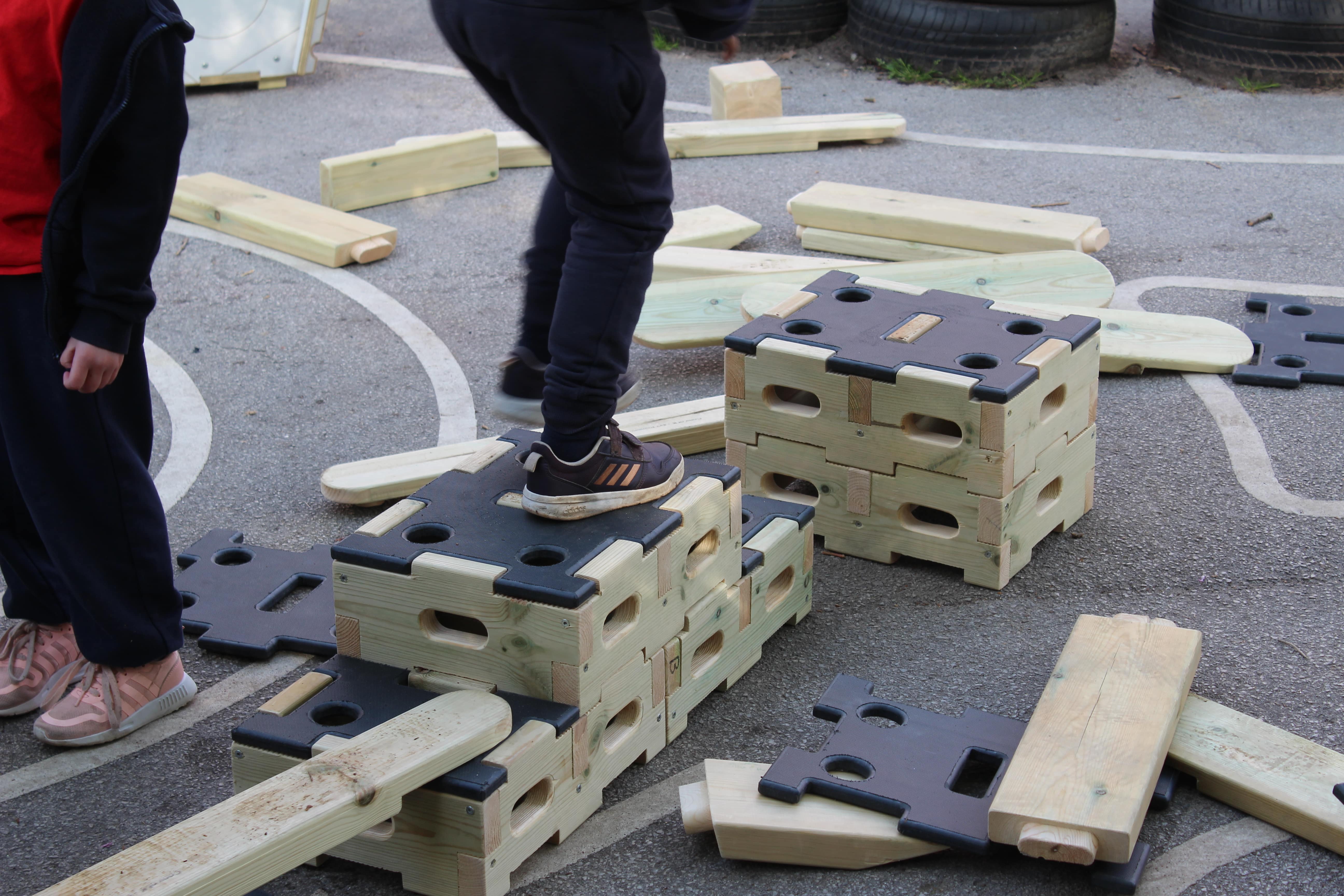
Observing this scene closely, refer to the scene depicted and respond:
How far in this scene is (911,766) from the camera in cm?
288

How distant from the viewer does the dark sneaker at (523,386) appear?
3.52m

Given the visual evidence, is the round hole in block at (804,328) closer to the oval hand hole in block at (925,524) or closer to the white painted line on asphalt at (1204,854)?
the oval hand hole in block at (925,524)

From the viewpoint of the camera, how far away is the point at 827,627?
3.69 m

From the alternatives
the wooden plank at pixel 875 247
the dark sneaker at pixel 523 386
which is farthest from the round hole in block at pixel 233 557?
the wooden plank at pixel 875 247

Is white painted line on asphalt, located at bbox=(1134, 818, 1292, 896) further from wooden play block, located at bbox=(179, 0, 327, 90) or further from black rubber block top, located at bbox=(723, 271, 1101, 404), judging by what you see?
wooden play block, located at bbox=(179, 0, 327, 90)

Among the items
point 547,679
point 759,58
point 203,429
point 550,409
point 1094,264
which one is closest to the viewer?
point 547,679

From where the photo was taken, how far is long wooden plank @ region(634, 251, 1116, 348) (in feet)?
17.3

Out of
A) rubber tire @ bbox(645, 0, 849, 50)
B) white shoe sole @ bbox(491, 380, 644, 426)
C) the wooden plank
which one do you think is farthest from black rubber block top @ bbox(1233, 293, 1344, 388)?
rubber tire @ bbox(645, 0, 849, 50)

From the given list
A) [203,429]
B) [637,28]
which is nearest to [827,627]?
[637,28]

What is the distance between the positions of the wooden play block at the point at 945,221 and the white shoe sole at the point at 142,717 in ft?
13.1

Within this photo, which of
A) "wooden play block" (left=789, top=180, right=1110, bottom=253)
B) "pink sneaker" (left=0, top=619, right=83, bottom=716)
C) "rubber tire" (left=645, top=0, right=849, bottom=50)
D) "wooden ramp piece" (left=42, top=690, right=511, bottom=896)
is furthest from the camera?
"rubber tire" (left=645, top=0, right=849, bottom=50)

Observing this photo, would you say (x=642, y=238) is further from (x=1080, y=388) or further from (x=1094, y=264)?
(x=1094, y=264)

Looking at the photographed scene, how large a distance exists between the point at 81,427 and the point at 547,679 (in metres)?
1.17

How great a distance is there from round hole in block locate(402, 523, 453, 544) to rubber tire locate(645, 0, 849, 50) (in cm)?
739
